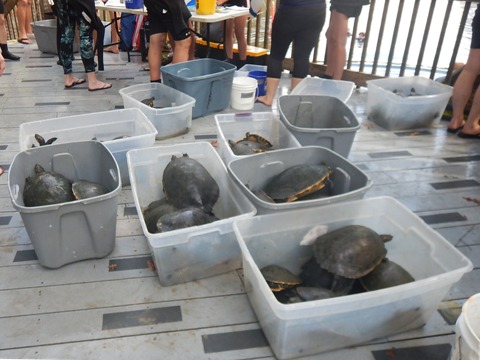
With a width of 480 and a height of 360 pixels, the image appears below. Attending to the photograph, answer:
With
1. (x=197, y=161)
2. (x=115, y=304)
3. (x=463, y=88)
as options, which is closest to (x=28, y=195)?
(x=115, y=304)

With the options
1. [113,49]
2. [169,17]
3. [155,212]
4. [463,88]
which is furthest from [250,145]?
[113,49]

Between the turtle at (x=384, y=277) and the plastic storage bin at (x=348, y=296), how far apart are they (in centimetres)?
6

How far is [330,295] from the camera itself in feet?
4.50

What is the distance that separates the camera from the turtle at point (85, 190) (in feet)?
5.57

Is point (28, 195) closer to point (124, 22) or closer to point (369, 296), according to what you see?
point (369, 296)

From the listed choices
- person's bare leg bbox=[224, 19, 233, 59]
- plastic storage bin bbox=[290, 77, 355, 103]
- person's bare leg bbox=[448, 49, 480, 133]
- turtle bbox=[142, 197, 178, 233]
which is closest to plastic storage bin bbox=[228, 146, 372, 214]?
turtle bbox=[142, 197, 178, 233]

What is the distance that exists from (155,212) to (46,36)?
4025mm

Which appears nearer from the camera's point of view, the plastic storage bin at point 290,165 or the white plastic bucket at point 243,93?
the plastic storage bin at point 290,165

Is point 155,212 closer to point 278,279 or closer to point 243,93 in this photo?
point 278,279

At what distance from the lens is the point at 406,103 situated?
2.99m

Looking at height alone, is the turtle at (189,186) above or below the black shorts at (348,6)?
below

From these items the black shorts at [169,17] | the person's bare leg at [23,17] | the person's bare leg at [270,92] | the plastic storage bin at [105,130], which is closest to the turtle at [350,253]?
the plastic storage bin at [105,130]

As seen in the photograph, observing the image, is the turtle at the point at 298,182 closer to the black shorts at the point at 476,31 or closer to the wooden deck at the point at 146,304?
the wooden deck at the point at 146,304

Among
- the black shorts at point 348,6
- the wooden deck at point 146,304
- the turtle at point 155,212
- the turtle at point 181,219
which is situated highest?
the black shorts at point 348,6
